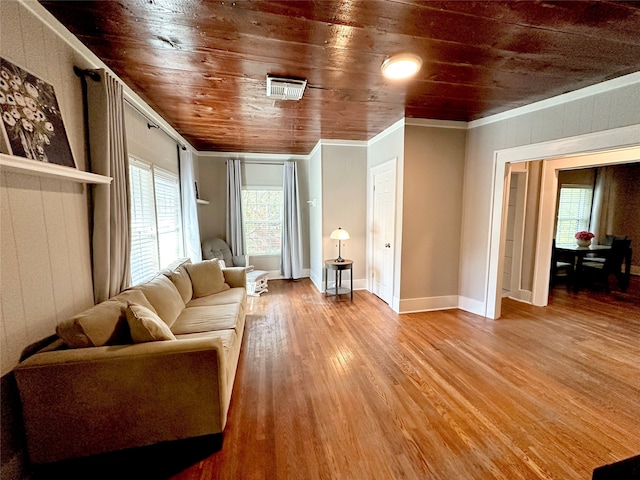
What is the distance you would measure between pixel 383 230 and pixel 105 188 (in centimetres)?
337

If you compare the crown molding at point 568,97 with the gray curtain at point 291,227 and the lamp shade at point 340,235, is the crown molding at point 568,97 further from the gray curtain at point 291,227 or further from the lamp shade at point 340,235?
the gray curtain at point 291,227

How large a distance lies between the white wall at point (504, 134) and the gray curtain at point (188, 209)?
403 centimetres

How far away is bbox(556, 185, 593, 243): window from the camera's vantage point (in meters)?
6.07

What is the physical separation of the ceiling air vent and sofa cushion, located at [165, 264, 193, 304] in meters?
2.04

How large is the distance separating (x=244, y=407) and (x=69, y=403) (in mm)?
1011

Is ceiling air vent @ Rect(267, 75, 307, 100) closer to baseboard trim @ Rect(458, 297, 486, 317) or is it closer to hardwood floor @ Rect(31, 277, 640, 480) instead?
hardwood floor @ Rect(31, 277, 640, 480)

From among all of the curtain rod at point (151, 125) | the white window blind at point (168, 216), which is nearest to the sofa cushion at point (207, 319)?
the white window blind at point (168, 216)

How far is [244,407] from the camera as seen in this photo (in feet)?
6.43

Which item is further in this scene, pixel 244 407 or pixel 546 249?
pixel 546 249

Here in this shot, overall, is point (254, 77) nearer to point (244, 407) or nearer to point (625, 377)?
point (244, 407)

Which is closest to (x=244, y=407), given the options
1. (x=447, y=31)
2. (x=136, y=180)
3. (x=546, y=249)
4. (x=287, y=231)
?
(x=136, y=180)

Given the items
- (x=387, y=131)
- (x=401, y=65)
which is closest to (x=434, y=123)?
(x=387, y=131)

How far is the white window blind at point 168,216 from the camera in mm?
3383

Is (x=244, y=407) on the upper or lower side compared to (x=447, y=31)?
lower
